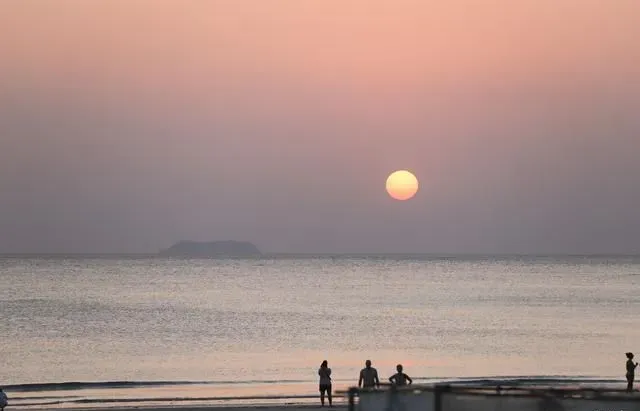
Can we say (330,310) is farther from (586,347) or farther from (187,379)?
(187,379)

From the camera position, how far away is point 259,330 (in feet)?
288

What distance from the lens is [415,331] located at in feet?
286

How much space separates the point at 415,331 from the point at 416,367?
2877 centimetres

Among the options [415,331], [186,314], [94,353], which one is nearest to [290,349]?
[94,353]

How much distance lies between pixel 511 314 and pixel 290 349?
4617cm

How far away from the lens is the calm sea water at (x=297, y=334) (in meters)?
55.9

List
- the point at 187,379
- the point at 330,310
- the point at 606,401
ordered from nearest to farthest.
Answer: the point at 606,401 < the point at 187,379 < the point at 330,310

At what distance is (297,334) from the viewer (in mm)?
83938

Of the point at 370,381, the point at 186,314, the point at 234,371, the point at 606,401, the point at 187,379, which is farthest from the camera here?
the point at 186,314

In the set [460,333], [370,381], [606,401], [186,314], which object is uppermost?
[186,314]

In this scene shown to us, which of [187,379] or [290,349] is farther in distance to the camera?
[290,349]

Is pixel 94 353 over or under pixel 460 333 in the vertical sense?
under

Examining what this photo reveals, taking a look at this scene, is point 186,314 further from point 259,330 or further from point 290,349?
point 290,349

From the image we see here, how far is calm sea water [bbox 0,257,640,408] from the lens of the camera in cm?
5591
